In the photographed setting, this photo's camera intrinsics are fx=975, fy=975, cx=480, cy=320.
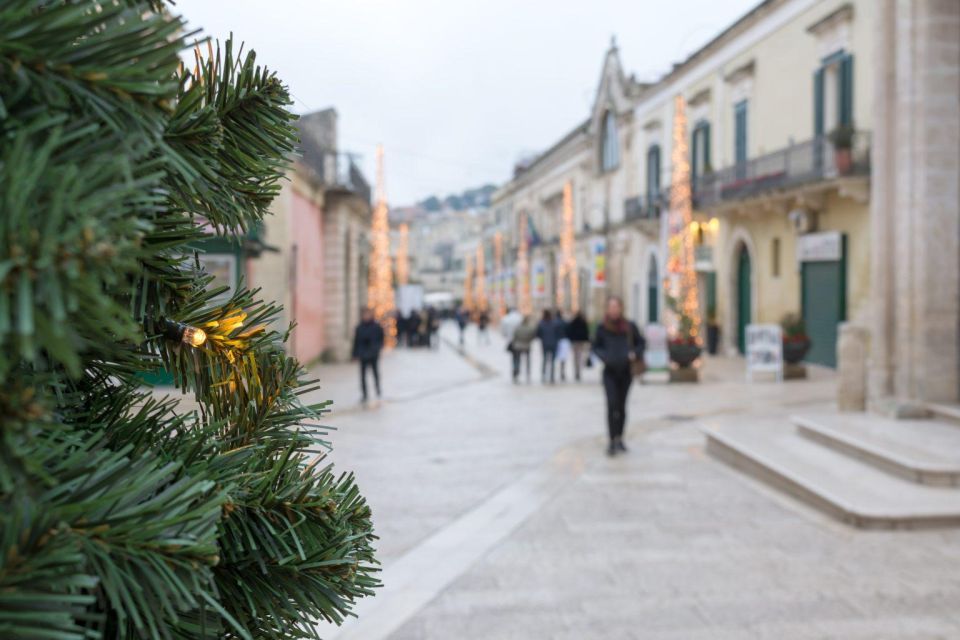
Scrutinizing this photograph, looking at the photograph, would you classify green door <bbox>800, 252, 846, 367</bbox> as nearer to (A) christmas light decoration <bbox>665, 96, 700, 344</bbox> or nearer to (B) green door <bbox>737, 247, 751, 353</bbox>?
(A) christmas light decoration <bbox>665, 96, 700, 344</bbox>

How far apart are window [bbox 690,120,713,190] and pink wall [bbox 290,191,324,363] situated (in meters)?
11.7

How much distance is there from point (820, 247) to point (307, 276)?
12488 millimetres

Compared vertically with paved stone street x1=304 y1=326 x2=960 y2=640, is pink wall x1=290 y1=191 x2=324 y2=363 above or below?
above

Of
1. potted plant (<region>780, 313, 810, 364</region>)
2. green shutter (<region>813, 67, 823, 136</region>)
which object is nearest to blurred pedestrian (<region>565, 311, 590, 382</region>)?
potted plant (<region>780, 313, 810, 364</region>)

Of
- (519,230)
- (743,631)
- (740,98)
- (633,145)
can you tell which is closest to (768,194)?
(740,98)

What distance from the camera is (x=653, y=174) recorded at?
118 ft

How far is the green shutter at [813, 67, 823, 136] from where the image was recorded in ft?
74.2

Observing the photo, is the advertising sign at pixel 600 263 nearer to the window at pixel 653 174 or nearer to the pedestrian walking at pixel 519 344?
the window at pixel 653 174

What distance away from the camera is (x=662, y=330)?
21.3 meters

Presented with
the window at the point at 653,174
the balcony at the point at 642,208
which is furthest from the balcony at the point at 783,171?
the window at the point at 653,174

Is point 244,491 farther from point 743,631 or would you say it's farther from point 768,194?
point 768,194

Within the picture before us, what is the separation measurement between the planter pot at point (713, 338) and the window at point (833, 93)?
24.9 ft

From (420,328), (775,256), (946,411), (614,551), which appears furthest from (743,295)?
(614,551)

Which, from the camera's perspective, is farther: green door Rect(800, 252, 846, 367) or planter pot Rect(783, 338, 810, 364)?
green door Rect(800, 252, 846, 367)
